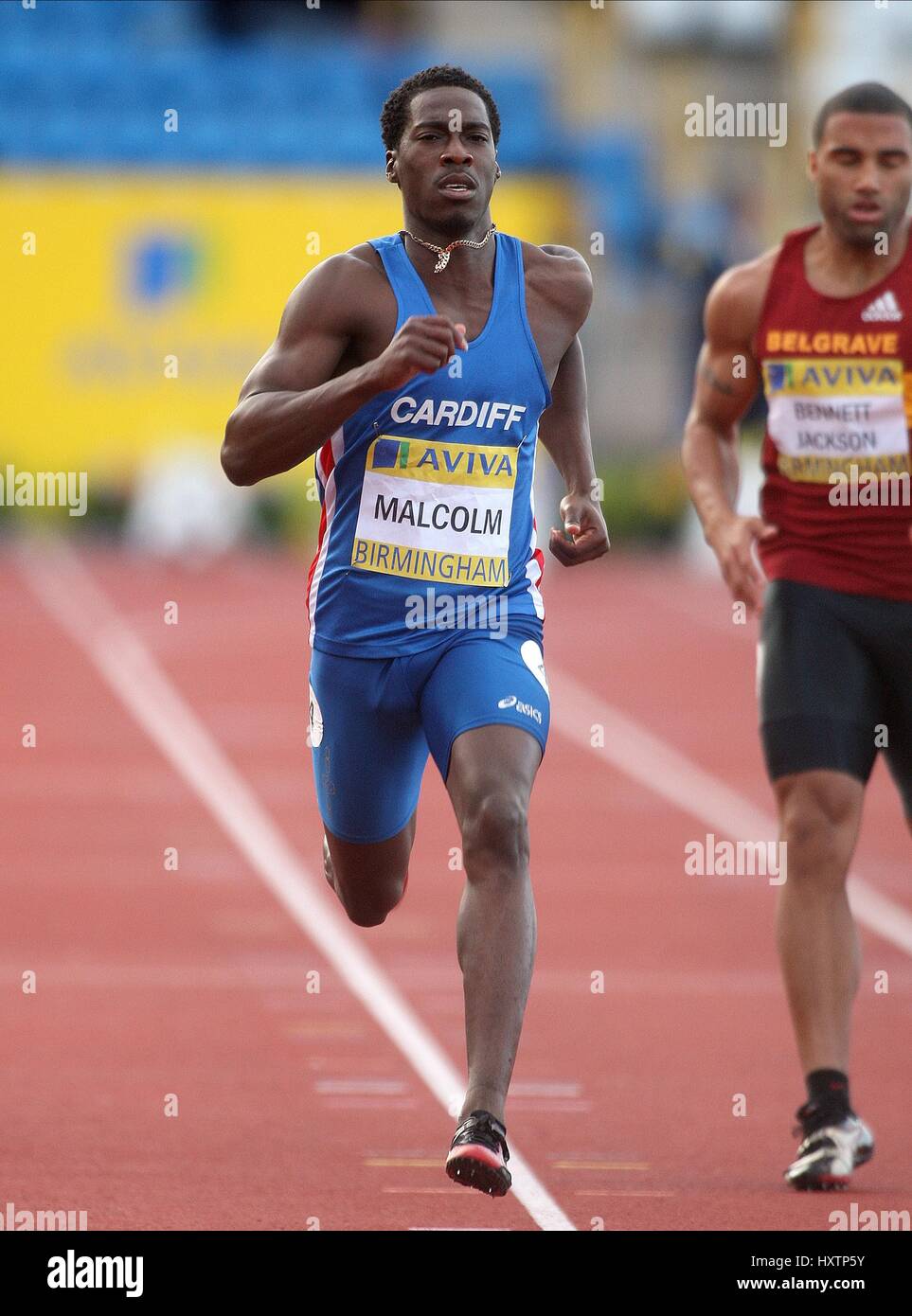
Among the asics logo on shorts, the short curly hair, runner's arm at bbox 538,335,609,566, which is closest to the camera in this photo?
the asics logo on shorts

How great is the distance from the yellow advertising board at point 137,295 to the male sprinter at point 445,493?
1870 centimetres

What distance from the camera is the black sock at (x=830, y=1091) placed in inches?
215

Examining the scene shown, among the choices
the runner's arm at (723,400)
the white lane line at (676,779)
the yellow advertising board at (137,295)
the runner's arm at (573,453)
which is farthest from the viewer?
the yellow advertising board at (137,295)

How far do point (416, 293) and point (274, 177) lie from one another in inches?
781

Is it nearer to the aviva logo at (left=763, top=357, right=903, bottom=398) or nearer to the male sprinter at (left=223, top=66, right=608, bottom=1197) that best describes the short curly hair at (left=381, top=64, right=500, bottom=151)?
the male sprinter at (left=223, top=66, right=608, bottom=1197)

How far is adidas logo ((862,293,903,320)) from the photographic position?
223 inches

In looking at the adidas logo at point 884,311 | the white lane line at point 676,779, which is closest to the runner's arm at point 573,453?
the adidas logo at point 884,311

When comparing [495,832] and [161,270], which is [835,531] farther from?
[161,270]

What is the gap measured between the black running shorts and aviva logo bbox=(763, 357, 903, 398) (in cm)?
46

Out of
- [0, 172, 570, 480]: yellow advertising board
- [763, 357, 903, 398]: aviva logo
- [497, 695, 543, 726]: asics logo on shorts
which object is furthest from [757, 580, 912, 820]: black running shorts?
[0, 172, 570, 480]: yellow advertising board

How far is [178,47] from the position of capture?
2794 centimetres

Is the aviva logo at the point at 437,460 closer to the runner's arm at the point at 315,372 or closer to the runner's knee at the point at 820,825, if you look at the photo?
the runner's arm at the point at 315,372

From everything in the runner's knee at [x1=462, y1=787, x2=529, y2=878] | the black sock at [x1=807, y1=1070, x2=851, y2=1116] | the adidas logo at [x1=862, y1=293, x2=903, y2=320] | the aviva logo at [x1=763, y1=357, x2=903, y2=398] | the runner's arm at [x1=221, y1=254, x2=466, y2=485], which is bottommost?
the black sock at [x1=807, y1=1070, x2=851, y2=1116]

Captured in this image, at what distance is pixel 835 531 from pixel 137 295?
19.0m
